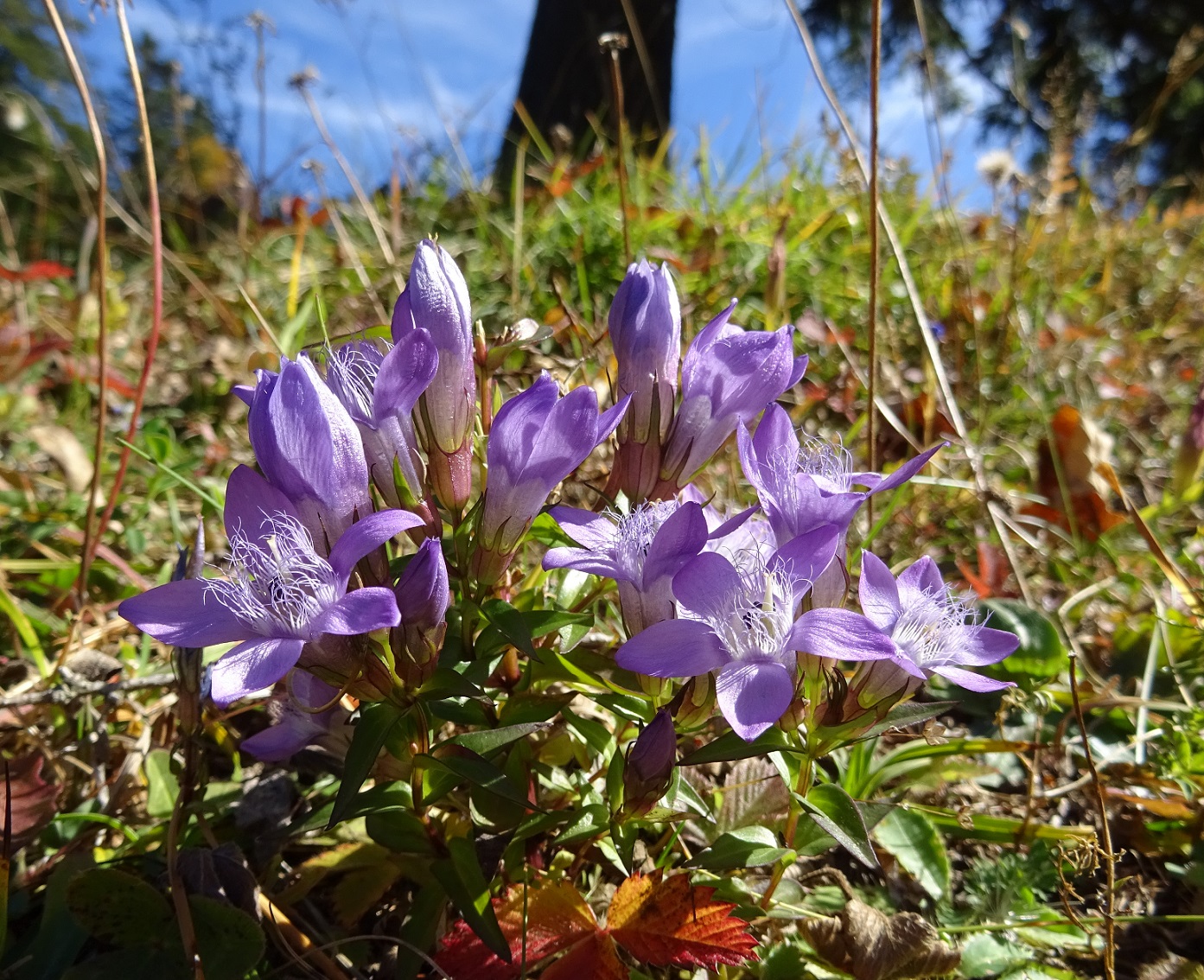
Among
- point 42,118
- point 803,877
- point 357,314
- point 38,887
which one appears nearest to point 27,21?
point 42,118

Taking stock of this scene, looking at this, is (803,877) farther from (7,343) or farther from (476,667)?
(7,343)

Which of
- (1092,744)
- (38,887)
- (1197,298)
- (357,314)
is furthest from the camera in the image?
(1197,298)

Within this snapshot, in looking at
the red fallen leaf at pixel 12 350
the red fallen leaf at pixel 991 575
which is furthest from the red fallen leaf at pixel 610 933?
the red fallen leaf at pixel 12 350

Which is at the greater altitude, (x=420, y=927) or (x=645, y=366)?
(x=645, y=366)

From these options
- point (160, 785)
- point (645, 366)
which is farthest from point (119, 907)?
point (645, 366)

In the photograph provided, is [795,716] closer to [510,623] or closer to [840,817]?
[840,817]

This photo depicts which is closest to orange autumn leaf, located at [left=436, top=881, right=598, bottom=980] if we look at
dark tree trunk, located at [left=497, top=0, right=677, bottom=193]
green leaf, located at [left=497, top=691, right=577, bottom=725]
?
green leaf, located at [left=497, top=691, right=577, bottom=725]

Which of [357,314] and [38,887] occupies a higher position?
[357,314]

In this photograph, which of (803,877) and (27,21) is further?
(27,21)
